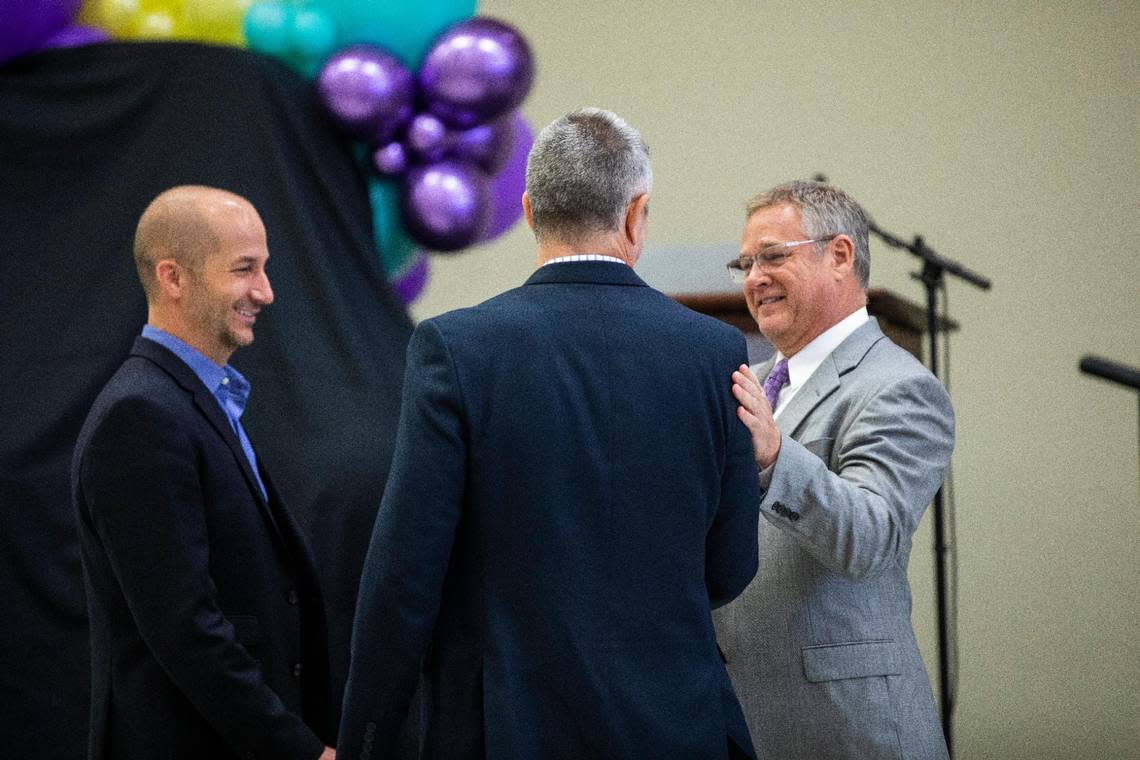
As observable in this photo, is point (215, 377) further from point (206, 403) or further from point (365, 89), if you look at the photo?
point (365, 89)

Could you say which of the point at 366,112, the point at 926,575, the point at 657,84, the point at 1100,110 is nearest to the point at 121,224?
the point at 366,112

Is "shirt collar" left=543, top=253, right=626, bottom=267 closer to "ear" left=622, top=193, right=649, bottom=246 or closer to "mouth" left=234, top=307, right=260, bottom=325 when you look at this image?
"ear" left=622, top=193, right=649, bottom=246

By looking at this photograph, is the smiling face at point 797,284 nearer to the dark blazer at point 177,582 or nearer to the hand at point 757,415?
the hand at point 757,415

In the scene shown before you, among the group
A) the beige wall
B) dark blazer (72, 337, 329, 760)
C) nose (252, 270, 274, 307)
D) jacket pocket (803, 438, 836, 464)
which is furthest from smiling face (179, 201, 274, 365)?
the beige wall

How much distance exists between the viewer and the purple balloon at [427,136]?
277cm

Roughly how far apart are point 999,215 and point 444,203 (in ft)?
7.77

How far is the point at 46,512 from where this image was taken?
256 centimetres

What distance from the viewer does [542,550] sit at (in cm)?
128

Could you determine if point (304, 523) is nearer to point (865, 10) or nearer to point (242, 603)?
point (242, 603)

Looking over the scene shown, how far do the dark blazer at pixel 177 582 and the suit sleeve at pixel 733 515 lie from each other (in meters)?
0.66

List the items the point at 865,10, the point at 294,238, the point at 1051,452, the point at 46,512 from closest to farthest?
the point at 46,512
the point at 294,238
the point at 1051,452
the point at 865,10

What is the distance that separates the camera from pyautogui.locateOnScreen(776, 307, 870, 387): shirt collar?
182 cm

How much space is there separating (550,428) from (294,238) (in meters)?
1.65

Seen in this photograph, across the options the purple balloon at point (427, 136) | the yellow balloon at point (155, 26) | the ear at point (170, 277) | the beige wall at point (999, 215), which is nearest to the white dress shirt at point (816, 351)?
the ear at point (170, 277)
